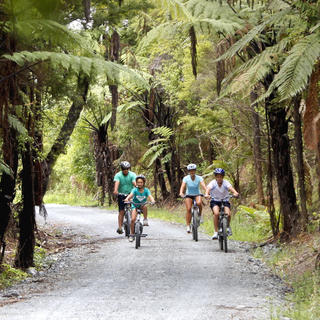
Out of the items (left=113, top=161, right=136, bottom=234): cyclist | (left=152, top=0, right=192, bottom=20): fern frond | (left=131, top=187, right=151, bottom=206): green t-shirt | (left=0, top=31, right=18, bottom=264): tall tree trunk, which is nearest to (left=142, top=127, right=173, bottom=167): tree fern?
(left=113, top=161, right=136, bottom=234): cyclist

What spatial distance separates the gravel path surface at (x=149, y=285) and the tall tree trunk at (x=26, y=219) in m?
0.44

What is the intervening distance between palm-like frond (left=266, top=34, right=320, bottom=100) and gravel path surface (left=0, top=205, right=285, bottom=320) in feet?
8.26

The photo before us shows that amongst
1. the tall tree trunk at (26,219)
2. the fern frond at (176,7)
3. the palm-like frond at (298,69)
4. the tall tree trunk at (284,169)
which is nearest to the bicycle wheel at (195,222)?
the tall tree trunk at (284,169)

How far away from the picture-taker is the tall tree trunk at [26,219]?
10.1m

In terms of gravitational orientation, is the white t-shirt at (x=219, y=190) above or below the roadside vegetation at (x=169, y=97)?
below

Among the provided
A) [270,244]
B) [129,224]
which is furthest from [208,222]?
[270,244]

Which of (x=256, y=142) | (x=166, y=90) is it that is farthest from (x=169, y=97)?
(x=256, y=142)

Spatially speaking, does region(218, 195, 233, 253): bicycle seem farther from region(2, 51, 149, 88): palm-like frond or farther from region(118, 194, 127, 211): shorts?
region(2, 51, 149, 88): palm-like frond

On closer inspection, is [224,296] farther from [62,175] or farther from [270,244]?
[62,175]

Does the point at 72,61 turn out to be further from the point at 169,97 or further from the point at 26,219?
the point at 169,97

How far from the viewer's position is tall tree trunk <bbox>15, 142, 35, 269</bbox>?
10102 millimetres

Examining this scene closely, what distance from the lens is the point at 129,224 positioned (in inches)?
554

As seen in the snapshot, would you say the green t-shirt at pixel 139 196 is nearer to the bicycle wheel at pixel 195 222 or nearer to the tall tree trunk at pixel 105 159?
the bicycle wheel at pixel 195 222

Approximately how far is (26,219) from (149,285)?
3.33m
